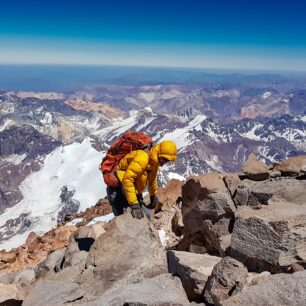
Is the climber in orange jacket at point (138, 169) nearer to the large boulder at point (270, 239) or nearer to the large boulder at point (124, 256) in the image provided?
the large boulder at point (124, 256)

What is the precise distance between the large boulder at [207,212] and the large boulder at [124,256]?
52.4 inches

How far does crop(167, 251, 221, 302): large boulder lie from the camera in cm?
827

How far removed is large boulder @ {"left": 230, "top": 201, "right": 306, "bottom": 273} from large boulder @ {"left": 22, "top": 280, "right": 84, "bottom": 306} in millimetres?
3744

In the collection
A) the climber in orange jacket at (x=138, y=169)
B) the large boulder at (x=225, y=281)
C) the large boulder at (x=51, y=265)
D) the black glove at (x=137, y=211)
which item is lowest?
the large boulder at (x=51, y=265)

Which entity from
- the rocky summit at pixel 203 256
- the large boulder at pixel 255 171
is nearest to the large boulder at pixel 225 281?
the rocky summit at pixel 203 256

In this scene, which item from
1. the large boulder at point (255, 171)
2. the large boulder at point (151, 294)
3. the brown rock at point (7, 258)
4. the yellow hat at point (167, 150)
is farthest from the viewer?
the brown rock at point (7, 258)

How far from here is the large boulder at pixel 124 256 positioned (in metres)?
10.4

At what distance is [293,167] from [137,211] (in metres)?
5.42

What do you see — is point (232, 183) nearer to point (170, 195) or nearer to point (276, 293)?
point (276, 293)

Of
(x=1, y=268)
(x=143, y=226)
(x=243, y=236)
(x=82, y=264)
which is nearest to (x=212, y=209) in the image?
(x=143, y=226)

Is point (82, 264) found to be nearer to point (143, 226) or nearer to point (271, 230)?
point (143, 226)

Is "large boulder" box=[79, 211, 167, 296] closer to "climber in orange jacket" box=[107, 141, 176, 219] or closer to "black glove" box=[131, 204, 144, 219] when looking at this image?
"black glove" box=[131, 204, 144, 219]

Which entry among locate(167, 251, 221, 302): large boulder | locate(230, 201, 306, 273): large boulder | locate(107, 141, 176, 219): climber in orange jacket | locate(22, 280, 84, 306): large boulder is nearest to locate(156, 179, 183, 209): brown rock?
locate(107, 141, 176, 219): climber in orange jacket

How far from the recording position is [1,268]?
1825cm
